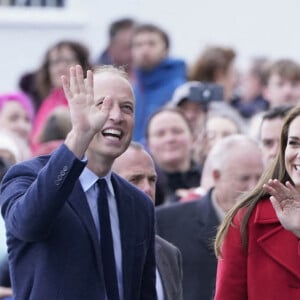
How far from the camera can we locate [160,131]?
11.1m

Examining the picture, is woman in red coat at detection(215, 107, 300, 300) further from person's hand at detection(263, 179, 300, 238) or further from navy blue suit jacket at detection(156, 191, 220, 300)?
navy blue suit jacket at detection(156, 191, 220, 300)

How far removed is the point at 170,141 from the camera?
1102 centimetres

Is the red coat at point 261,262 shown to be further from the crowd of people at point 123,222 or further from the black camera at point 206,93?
the black camera at point 206,93

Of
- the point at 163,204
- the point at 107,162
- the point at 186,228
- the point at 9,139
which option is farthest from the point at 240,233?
the point at 9,139

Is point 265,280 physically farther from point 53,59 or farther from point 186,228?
point 53,59

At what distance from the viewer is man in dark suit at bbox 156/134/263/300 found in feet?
27.8

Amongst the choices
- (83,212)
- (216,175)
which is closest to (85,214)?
(83,212)

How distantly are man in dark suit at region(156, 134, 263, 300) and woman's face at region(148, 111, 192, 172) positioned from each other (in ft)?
5.72

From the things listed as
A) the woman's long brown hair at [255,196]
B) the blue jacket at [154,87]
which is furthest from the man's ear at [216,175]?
the blue jacket at [154,87]

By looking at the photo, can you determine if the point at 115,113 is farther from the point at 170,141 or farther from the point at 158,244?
the point at 170,141

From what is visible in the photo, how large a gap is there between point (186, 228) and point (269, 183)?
8.18ft

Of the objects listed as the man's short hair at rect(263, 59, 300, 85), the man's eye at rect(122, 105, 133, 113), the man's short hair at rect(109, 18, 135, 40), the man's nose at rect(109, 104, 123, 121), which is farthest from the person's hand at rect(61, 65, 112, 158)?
the man's short hair at rect(109, 18, 135, 40)

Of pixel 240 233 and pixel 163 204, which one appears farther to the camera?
pixel 163 204

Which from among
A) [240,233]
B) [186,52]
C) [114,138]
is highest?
[114,138]
